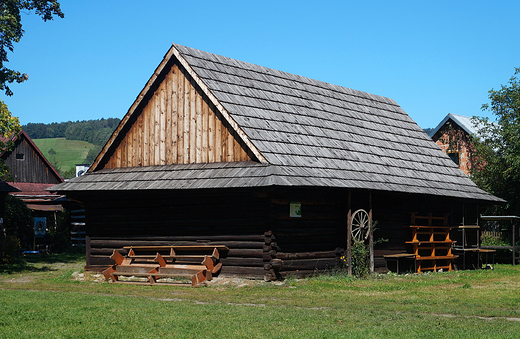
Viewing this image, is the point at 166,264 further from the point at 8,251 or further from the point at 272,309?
the point at 8,251

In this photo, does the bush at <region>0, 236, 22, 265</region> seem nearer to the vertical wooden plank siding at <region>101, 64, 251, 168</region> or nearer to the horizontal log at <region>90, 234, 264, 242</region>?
the vertical wooden plank siding at <region>101, 64, 251, 168</region>

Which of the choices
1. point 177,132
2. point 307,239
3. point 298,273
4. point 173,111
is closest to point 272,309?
point 298,273

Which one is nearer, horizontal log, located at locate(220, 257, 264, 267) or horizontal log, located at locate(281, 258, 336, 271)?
horizontal log, located at locate(220, 257, 264, 267)

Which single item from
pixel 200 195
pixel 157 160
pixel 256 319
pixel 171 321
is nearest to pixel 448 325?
pixel 256 319

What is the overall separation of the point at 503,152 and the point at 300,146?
18045 mm

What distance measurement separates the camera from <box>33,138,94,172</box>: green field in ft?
447

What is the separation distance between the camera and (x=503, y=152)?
107 feet

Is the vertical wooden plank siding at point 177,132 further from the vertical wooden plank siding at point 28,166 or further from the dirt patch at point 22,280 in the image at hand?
the vertical wooden plank siding at point 28,166

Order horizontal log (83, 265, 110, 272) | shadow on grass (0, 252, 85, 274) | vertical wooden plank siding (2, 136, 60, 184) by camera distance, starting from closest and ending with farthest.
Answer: horizontal log (83, 265, 110, 272)
shadow on grass (0, 252, 85, 274)
vertical wooden plank siding (2, 136, 60, 184)

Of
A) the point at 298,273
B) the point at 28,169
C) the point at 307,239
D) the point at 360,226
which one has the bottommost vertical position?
the point at 298,273

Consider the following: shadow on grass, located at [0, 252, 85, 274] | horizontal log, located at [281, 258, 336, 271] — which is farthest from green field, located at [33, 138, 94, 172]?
horizontal log, located at [281, 258, 336, 271]

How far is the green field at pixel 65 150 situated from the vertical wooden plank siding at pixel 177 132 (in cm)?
11567

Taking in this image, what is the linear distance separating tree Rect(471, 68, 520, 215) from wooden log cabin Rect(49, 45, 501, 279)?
9346mm

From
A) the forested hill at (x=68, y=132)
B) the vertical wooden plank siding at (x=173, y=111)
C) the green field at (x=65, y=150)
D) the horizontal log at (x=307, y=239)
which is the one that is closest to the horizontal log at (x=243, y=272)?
the horizontal log at (x=307, y=239)
